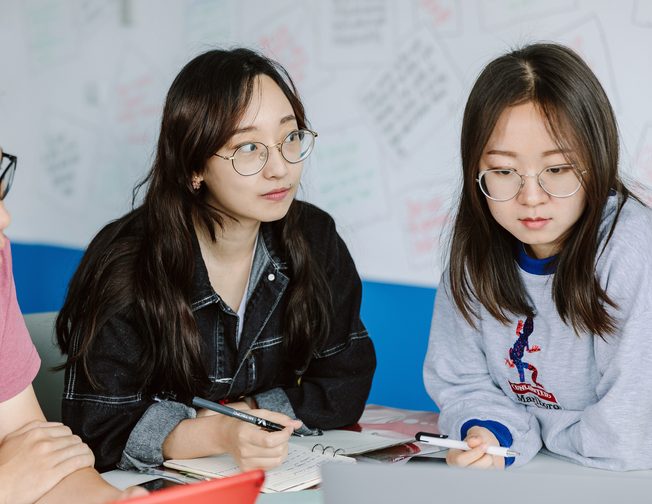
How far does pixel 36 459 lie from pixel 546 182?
2.53ft

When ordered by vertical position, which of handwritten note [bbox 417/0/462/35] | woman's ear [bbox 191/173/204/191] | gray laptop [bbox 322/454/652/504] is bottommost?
gray laptop [bbox 322/454/652/504]

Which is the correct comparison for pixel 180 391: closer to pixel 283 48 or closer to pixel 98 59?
pixel 283 48

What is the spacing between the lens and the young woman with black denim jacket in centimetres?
137

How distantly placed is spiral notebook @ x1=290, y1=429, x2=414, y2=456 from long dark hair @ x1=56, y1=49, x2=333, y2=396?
200 mm

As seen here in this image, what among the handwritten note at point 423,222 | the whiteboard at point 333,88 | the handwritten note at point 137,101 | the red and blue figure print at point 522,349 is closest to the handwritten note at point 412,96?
the whiteboard at point 333,88

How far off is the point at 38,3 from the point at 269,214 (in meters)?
2.79

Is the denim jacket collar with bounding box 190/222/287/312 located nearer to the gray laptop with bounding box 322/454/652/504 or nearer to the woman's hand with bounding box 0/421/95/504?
the woman's hand with bounding box 0/421/95/504

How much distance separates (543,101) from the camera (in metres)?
1.22

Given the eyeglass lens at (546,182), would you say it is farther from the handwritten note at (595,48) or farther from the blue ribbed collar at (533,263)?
the handwritten note at (595,48)

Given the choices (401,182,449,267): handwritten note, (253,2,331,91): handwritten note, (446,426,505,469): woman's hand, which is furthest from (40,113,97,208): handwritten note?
(446,426,505,469): woman's hand

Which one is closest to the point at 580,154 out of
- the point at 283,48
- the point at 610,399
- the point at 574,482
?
the point at 610,399

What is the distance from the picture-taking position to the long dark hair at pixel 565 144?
48.1 inches

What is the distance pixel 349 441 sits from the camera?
4.47ft

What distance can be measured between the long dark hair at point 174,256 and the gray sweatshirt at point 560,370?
29cm
